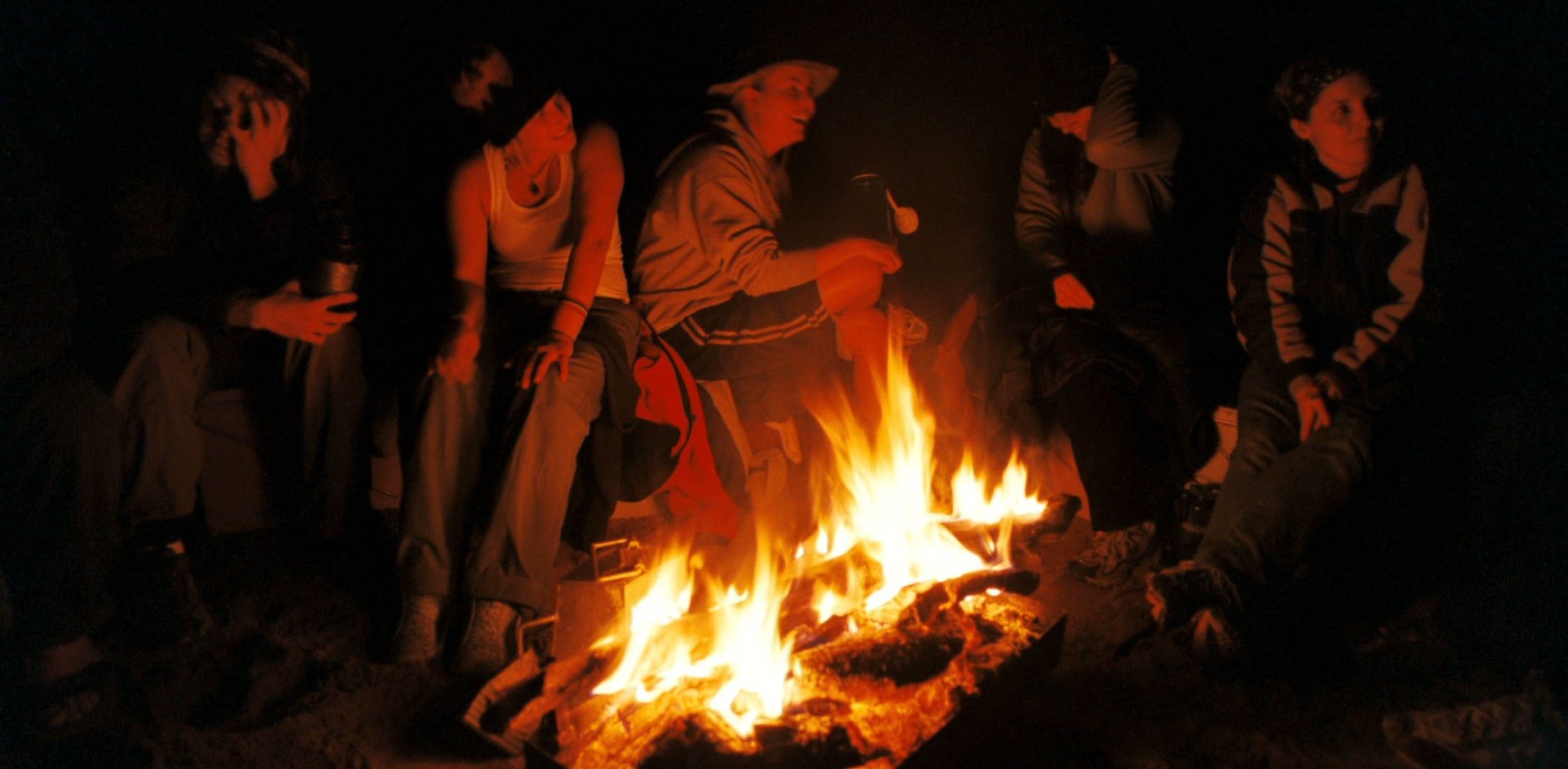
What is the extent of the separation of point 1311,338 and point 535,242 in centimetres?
302

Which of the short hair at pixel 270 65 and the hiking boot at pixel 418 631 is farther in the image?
the short hair at pixel 270 65

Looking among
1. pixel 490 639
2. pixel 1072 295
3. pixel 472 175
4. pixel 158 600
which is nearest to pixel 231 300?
pixel 472 175

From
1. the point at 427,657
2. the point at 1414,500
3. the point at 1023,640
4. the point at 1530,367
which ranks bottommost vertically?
the point at 427,657

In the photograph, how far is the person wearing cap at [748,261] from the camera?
396 cm

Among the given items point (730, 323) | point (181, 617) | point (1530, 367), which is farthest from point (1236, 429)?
point (181, 617)

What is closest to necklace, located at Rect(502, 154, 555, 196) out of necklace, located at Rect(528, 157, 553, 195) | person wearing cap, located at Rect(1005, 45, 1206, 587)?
necklace, located at Rect(528, 157, 553, 195)

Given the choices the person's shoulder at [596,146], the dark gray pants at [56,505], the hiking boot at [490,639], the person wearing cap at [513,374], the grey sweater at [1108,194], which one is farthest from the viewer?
the grey sweater at [1108,194]

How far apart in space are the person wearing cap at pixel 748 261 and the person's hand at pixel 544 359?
2.27 feet

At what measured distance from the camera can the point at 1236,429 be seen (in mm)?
3771

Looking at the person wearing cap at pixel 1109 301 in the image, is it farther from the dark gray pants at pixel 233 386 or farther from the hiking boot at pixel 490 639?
the dark gray pants at pixel 233 386

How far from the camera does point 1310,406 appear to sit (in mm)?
3355

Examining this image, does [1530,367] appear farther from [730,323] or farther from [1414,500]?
[730,323]

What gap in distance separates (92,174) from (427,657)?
219 cm

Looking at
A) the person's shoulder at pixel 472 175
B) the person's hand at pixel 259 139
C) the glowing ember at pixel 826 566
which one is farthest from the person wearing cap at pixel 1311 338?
the person's hand at pixel 259 139
